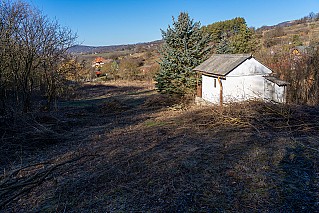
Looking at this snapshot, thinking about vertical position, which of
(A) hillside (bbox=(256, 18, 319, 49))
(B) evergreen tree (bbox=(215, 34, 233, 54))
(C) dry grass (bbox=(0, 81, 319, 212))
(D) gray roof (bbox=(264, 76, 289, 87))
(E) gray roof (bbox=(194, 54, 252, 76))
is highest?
(A) hillside (bbox=(256, 18, 319, 49))

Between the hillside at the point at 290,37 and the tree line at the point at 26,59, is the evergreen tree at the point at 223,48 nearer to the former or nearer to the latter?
the hillside at the point at 290,37

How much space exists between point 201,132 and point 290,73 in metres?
10.7

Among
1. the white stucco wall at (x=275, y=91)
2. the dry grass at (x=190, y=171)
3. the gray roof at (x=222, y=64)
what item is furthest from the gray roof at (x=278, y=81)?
the dry grass at (x=190, y=171)

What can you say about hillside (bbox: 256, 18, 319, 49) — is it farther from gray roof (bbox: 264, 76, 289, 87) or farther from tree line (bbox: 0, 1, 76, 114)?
tree line (bbox: 0, 1, 76, 114)

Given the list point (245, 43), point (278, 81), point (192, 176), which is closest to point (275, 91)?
point (278, 81)

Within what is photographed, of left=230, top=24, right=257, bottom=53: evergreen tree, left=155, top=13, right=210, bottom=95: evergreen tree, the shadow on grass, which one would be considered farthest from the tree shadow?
left=230, top=24, right=257, bottom=53: evergreen tree

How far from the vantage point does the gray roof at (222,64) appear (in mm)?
13641

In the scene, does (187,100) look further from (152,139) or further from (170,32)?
(152,139)

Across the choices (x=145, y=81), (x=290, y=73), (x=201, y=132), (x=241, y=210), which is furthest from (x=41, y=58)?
(x=145, y=81)

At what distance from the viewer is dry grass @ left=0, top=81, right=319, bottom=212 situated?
359 cm

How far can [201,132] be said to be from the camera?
736 cm

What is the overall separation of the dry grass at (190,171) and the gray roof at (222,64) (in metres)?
6.20

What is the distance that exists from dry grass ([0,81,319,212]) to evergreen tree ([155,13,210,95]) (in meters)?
10.7

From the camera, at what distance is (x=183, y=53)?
60.5ft
